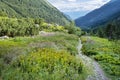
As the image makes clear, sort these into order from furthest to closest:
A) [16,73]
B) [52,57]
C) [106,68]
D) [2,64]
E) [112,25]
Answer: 1. [112,25]
2. [106,68]
3. [52,57]
4. [2,64]
5. [16,73]

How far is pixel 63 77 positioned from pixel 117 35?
108m

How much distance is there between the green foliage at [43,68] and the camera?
60.0ft

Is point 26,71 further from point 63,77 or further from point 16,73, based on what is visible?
point 63,77

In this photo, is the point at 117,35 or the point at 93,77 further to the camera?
the point at 117,35

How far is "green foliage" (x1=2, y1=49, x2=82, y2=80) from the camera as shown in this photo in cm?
1830

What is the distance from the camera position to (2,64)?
69.9ft

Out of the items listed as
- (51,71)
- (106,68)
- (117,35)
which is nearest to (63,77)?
(51,71)

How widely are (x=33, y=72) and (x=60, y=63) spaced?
13.1 feet

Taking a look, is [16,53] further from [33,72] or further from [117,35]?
[117,35]

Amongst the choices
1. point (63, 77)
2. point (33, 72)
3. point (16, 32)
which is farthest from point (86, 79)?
point (16, 32)

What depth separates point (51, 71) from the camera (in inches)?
782

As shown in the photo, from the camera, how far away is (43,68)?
65.7 ft

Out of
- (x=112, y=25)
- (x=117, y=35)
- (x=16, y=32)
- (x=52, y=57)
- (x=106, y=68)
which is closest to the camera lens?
(x=52, y=57)

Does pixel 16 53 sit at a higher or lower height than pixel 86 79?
higher
